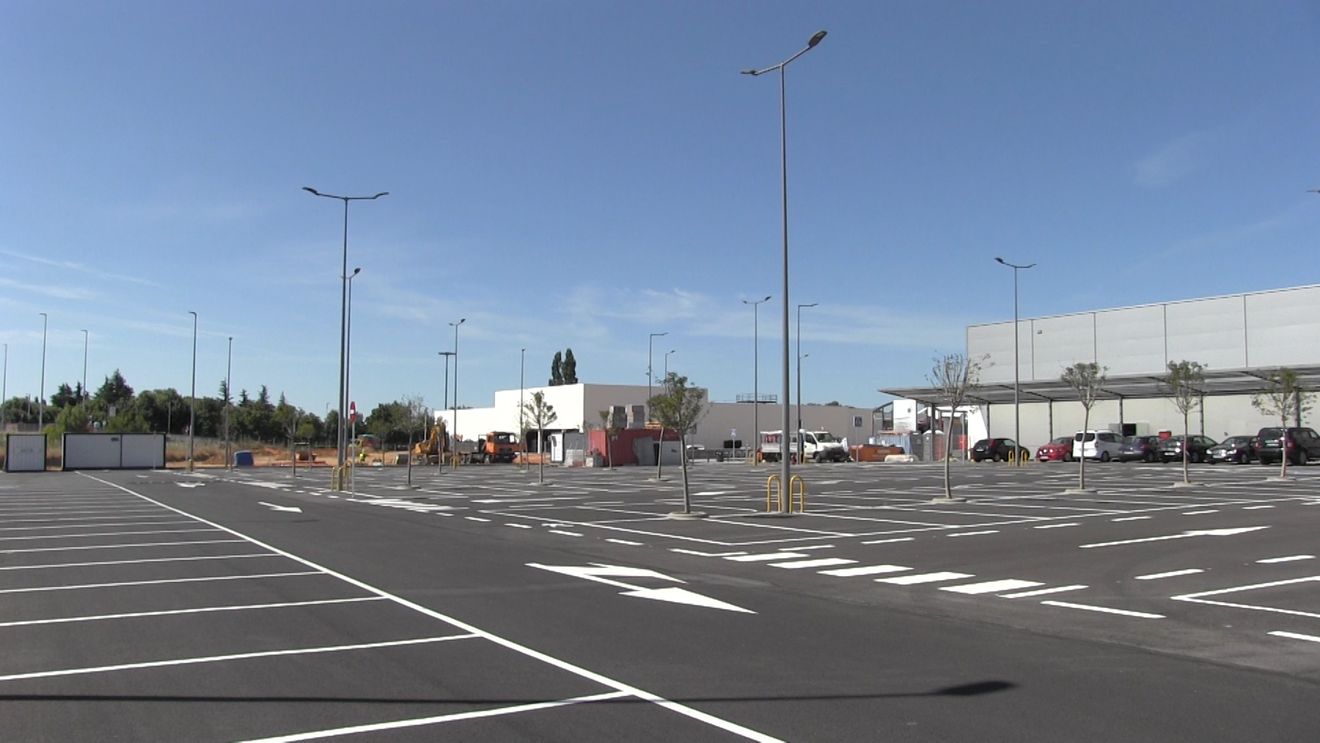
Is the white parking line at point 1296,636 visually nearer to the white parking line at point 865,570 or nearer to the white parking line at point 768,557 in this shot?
the white parking line at point 865,570

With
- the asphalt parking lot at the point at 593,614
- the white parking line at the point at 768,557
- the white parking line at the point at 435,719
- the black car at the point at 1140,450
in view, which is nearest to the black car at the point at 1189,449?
the black car at the point at 1140,450

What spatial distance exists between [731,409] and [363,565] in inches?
4066

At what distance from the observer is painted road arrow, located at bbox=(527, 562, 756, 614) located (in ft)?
38.8

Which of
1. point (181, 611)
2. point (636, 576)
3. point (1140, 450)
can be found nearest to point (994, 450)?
point (1140, 450)

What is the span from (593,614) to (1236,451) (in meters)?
53.9

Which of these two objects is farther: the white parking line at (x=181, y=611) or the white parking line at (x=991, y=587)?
the white parking line at (x=991, y=587)

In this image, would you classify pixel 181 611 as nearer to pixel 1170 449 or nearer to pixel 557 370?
pixel 1170 449

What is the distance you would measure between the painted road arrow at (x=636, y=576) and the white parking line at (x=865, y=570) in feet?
7.97

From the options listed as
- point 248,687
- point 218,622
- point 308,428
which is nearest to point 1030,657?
point 248,687

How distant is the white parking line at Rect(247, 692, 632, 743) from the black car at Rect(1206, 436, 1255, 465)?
185 feet

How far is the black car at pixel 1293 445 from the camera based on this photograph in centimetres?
5072

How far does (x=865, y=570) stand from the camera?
14922mm

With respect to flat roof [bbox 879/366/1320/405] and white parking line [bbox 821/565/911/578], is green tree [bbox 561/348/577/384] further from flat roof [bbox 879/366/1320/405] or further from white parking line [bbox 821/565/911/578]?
white parking line [bbox 821/565/911/578]

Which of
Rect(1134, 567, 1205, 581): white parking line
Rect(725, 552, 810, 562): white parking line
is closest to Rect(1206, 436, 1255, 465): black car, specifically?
Rect(1134, 567, 1205, 581): white parking line
